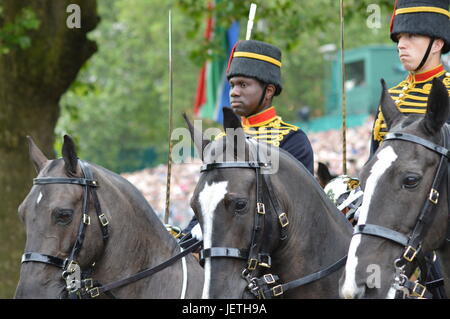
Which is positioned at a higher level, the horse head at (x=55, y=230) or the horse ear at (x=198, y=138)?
the horse ear at (x=198, y=138)

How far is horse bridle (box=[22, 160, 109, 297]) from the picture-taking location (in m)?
5.07

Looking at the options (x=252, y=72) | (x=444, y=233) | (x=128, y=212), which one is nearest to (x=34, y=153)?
(x=128, y=212)

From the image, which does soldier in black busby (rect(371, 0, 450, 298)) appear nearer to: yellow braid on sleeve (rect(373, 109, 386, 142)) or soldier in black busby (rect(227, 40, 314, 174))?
yellow braid on sleeve (rect(373, 109, 386, 142))

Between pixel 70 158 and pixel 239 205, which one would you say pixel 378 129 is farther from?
pixel 70 158

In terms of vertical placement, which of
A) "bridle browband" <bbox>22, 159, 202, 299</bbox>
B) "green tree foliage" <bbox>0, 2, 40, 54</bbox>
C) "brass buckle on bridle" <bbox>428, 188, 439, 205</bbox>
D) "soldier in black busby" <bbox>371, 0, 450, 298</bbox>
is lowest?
"bridle browband" <bbox>22, 159, 202, 299</bbox>

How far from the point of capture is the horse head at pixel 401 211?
12.5 feet

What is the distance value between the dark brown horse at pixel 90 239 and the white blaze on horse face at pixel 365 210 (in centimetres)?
192

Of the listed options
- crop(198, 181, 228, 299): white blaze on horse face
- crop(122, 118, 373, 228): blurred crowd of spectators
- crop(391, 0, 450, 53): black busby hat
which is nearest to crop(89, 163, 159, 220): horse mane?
crop(198, 181, 228, 299): white blaze on horse face

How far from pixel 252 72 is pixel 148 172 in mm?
15597

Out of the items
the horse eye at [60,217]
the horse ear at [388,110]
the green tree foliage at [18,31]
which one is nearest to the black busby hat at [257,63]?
the horse eye at [60,217]

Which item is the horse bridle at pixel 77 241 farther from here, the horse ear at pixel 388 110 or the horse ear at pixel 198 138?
the horse ear at pixel 388 110

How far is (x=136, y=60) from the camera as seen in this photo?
3366cm

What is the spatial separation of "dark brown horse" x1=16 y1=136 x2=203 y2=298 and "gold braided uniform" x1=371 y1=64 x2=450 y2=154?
5.21ft
